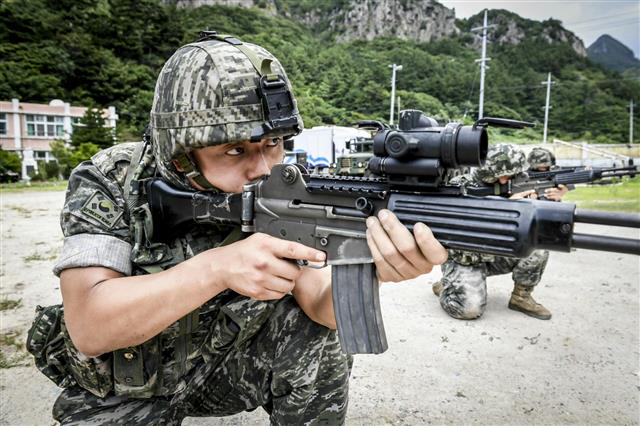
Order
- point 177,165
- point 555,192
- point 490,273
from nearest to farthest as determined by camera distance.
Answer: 1. point 177,165
2. point 490,273
3. point 555,192

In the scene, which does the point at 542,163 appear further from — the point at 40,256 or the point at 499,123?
the point at 40,256

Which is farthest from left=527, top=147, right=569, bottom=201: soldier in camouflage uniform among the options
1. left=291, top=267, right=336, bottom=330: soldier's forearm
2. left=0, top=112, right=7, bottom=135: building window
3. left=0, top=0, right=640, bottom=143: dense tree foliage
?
left=0, top=112, right=7, bottom=135: building window

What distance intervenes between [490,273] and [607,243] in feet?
11.3

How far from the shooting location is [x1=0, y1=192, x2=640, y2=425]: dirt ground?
8.20ft

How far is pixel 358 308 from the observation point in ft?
5.57

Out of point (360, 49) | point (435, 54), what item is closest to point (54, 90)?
point (360, 49)

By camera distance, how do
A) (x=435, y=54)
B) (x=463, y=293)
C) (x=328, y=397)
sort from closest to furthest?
1. (x=328, y=397)
2. (x=463, y=293)
3. (x=435, y=54)

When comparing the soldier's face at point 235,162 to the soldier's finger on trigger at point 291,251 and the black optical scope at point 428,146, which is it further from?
the black optical scope at point 428,146

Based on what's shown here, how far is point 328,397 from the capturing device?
2008 mm

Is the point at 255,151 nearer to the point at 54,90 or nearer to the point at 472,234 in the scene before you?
the point at 472,234

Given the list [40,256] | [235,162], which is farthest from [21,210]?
[235,162]

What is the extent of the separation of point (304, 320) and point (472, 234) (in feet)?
3.43

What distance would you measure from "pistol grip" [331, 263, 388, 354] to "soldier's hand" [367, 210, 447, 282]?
0.12m

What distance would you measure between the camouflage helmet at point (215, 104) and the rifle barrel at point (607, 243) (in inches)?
47.3
